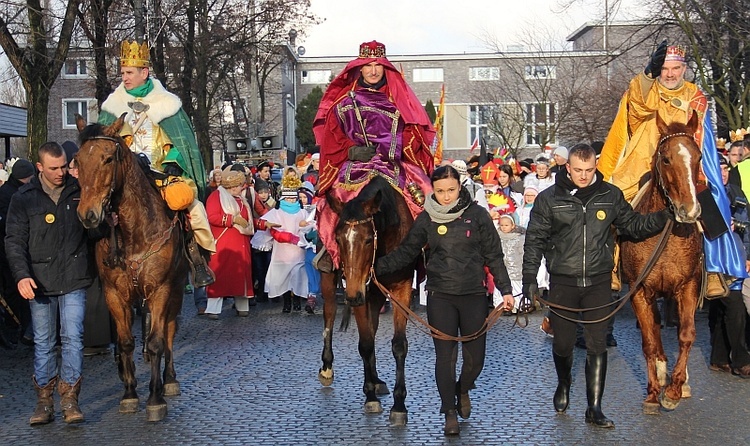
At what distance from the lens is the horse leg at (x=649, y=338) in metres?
8.82

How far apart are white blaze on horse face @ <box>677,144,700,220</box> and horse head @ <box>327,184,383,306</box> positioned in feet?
7.94

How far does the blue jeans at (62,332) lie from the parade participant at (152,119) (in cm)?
199

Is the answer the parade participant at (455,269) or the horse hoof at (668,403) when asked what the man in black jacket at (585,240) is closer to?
the parade participant at (455,269)

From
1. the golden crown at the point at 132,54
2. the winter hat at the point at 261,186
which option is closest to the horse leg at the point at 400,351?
the golden crown at the point at 132,54

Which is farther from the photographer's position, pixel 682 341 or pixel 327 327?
pixel 327 327

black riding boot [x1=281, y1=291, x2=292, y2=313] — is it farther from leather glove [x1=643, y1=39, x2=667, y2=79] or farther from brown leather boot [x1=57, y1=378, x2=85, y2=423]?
leather glove [x1=643, y1=39, x2=667, y2=79]

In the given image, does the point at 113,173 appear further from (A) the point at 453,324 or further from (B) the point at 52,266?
(A) the point at 453,324

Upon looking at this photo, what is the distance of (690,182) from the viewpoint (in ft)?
26.8

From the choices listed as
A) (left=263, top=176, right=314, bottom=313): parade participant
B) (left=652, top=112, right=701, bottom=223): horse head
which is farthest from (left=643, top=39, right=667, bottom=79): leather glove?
(left=263, top=176, right=314, bottom=313): parade participant

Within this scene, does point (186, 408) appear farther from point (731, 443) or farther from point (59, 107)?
point (59, 107)

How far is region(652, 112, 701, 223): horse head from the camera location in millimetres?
8109

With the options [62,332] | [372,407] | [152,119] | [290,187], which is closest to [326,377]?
[372,407]

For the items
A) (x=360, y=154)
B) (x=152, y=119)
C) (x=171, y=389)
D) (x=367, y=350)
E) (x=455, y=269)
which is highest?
(x=152, y=119)

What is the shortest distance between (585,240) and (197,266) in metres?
3.69
